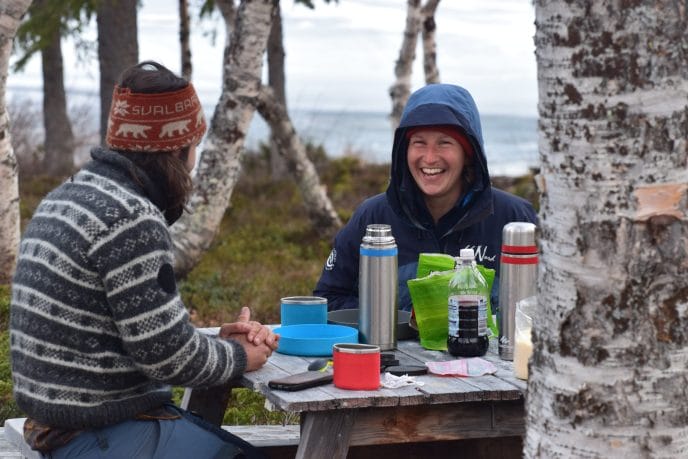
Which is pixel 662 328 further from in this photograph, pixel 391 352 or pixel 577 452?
pixel 391 352

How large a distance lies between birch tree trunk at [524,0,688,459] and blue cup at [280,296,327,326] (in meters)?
1.63

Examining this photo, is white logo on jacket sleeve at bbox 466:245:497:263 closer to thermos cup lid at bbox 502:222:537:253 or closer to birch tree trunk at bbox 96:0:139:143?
thermos cup lid at bbox 502:222:537:253

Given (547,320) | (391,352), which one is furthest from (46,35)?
(547,320)

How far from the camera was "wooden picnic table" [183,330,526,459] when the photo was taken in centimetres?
323

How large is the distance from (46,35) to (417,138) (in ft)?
35.6

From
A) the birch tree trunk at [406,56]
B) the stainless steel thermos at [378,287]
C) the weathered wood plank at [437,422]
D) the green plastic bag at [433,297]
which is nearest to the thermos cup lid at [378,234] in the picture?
the stainless steel thermos at [378,287]

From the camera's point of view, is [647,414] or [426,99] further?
[426,99]

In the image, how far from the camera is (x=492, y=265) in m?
4.62

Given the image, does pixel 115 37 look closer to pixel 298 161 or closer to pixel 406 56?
pixel 298 161

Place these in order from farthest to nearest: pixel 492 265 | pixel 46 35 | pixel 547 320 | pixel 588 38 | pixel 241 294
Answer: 1. pixel 46 35
2. pixel 241 294
3. pixel 492 265
4. pixel 547 320
5. pixel 588 38

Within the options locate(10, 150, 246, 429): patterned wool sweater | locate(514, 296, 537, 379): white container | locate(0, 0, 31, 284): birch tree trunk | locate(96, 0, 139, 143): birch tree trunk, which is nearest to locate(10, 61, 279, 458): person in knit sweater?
locate(10, 150, 246, 429): patterned wool sweater

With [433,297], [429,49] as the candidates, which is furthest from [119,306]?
[429,49]

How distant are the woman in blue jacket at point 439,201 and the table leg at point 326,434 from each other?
1.39 m

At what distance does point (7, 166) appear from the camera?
801 centimetres
